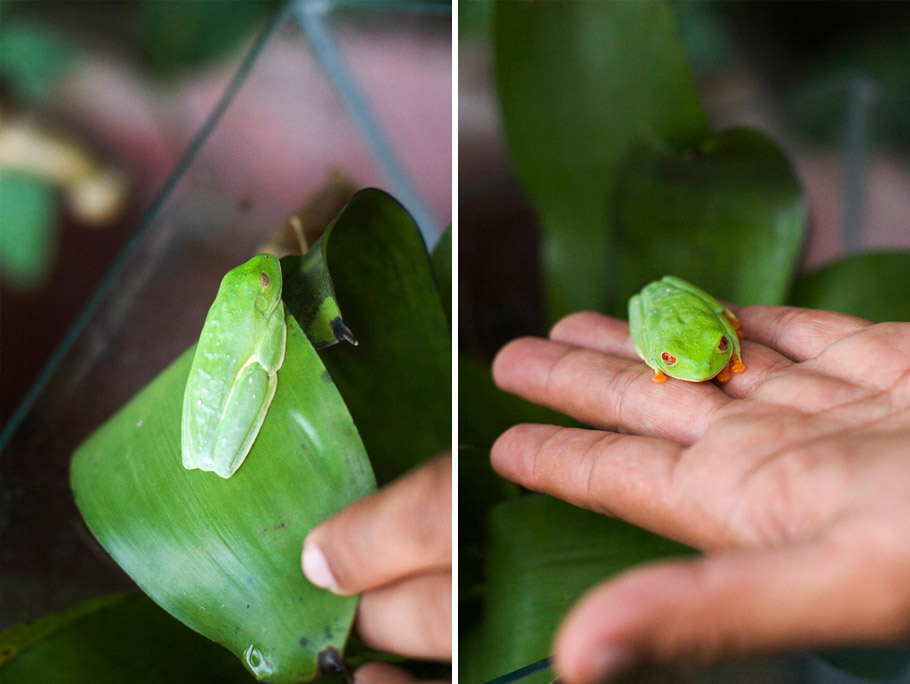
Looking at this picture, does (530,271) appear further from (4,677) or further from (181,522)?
(4,677)

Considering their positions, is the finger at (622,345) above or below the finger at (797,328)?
below

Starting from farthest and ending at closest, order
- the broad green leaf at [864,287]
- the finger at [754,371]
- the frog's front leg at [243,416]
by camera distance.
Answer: the broad green leaf at [864,287] < the finger at [754,371] < the frog's front leg at [243,416]

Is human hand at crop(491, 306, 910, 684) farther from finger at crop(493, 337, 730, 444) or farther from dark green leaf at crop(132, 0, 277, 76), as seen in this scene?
dark green leaf at crop(132, 0, 277, 76)

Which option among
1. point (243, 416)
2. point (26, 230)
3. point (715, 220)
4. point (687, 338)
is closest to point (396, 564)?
point (243, 416)

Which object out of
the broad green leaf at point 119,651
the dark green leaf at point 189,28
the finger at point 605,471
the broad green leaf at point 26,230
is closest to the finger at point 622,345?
the finger at point 605,471

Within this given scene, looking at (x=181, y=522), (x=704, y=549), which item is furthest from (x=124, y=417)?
(x=704, y=549)

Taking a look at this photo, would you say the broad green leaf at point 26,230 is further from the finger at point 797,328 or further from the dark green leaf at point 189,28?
the finger at point 797,328

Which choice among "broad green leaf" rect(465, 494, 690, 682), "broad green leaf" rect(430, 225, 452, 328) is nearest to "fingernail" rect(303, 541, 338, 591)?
"broad green leaf" rect(465, 494, 690, 682)
